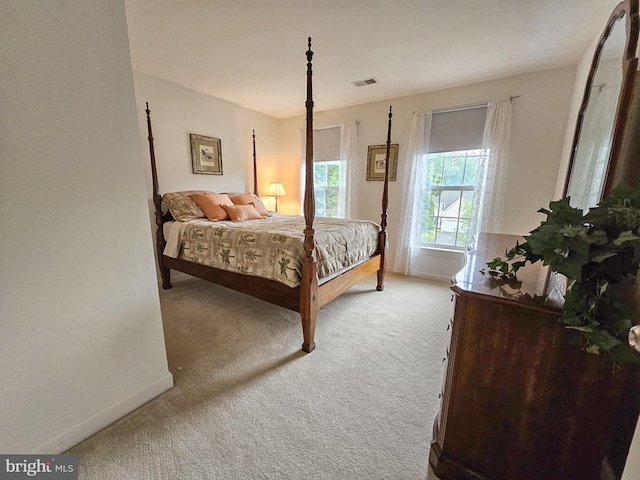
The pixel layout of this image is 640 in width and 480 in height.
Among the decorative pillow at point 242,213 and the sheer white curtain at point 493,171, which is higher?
the sheer white curtain at point 493,171

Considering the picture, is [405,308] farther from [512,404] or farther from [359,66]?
[359,66]

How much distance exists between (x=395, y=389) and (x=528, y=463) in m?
0.74

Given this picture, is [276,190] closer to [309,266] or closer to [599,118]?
[309,266]

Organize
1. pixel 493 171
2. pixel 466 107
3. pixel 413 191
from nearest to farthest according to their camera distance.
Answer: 1. pixel 493 171
2. pixel 466 107
3. pixel 413 191

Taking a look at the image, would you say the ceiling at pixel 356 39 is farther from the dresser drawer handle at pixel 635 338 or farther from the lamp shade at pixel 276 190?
the dresser drawer handle at pixel 635 338

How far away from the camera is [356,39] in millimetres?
2205

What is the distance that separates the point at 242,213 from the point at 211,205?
0.38 metres

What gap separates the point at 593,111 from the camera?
143 centimetres

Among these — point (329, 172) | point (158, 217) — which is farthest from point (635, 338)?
point (329, 172)

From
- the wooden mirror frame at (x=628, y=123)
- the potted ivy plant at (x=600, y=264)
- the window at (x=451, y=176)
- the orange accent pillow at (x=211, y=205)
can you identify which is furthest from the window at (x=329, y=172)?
the potted ivy plant at (x=600, y=264)

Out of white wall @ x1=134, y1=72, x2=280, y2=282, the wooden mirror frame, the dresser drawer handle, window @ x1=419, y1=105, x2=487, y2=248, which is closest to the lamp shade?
white wall @ x1=134, y1=72, x2=280, y2=282

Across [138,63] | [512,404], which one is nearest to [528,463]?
[512,404]

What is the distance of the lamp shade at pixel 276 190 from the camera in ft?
15.0

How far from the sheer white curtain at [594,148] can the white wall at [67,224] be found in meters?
2.20
